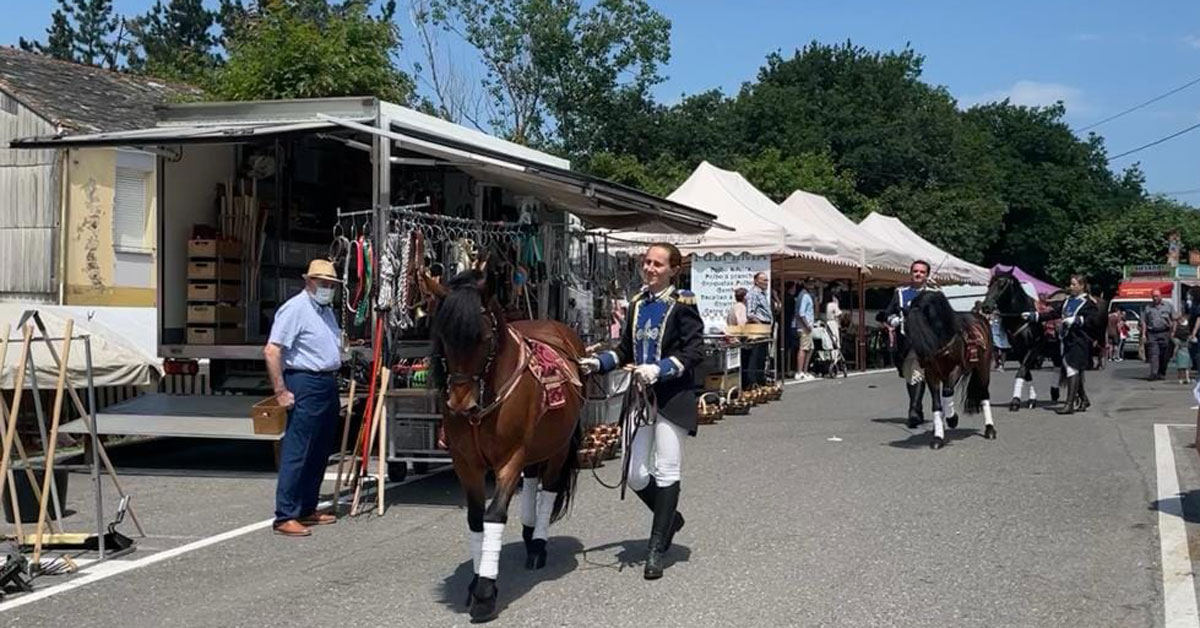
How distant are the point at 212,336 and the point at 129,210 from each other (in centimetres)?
357

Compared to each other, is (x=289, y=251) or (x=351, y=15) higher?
(x=351, y=15)

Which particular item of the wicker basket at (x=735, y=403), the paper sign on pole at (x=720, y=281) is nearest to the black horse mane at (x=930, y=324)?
the wicker basket at (x=735, y=403)

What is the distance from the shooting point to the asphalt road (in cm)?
642

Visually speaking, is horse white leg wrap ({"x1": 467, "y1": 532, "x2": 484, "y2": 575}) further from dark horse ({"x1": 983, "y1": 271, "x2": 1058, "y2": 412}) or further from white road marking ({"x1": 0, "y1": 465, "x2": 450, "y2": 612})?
dark horse ({"x1": 983, "y1": 271, "x2": 1058, "y2": 412})

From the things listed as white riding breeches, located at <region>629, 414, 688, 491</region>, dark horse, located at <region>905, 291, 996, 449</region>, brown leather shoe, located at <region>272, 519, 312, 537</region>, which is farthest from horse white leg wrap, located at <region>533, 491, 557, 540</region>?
dark horse, located at <region>905, 291, 996, 449</region>

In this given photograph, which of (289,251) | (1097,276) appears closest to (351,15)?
(289,251)

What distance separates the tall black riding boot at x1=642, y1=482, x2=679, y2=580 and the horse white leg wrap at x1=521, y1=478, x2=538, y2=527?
75 cm

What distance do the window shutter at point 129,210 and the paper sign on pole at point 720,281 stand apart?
8.53 metres

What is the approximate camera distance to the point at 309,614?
6457 mm

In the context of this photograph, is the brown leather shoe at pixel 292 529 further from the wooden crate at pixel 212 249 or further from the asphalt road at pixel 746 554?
the wooden crate at pixel 212 249

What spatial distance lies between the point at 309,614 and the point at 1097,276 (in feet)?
184

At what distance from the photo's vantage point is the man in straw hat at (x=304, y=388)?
8688mm

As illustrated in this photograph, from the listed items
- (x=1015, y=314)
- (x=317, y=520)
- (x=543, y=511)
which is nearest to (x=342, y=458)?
(x=317, y=520)

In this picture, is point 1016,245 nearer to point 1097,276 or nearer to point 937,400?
point 1097,276
